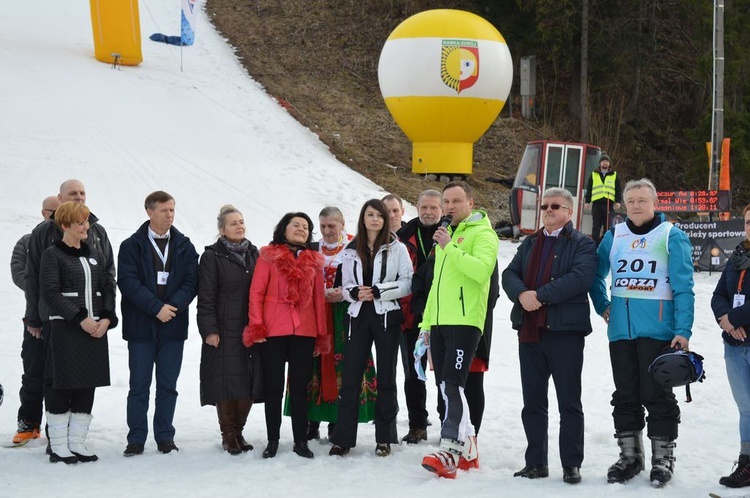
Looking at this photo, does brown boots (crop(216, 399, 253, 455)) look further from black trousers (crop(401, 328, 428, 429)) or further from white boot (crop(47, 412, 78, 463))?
black trousers (crop(401, 328, 428, 429))

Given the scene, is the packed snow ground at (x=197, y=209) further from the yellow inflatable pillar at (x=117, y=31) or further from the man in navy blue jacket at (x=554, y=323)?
the yellow inflatable pillar at (x=117, y=31)

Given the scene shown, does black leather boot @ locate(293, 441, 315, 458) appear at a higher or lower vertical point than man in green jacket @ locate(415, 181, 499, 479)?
lower

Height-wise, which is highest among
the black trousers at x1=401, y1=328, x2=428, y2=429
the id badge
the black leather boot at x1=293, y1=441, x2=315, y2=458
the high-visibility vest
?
the high-visibility vest

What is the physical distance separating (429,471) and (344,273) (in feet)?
5.02

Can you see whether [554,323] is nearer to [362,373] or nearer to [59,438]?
[362,373]

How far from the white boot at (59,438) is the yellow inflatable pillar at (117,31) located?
1763 centimetres

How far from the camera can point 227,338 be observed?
21.5ft

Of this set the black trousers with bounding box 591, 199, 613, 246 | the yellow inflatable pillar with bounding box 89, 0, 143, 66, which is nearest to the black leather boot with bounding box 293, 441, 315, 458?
the black trousers with bounding box 591, 199, 613, 246

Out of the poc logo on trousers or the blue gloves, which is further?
the blue gloves

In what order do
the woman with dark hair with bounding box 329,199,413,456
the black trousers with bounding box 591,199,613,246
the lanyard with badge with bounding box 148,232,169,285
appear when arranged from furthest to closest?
the black trousers with bounding box 591,199,613,246, the lanyard with badge with bounding box 148,232,169,285, the woman with dark hair with bounding box 329,199,413,456

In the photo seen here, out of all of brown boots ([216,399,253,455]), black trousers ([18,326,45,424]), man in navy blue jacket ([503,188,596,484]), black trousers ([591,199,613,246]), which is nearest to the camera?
man in navy blue jacket ([503,188,596,484])

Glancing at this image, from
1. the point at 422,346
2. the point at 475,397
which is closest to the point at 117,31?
the point at 422,346

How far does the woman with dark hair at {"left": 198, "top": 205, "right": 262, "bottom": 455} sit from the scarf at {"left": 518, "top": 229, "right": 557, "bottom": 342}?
1.98m

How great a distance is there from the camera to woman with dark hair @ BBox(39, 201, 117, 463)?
6277 millimetres
